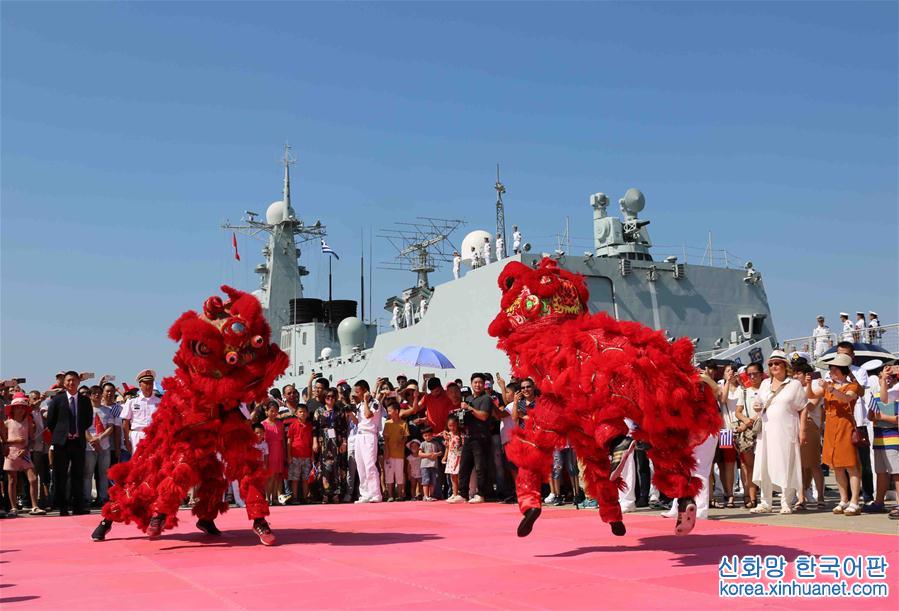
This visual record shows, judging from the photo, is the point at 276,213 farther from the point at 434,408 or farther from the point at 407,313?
the point at 434,408

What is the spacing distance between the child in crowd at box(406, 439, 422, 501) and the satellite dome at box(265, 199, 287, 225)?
77.6 ft

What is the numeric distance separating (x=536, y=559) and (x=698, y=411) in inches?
58.7

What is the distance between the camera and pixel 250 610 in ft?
14.1

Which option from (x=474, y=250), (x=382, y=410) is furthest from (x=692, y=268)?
(x=382, y=410)

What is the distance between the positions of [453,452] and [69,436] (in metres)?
4.77

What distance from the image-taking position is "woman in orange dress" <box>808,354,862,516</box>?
27.3ft

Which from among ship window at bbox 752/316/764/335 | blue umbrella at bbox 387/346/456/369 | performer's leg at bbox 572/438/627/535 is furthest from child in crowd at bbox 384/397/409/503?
ship window at bbox 752/316/764/335

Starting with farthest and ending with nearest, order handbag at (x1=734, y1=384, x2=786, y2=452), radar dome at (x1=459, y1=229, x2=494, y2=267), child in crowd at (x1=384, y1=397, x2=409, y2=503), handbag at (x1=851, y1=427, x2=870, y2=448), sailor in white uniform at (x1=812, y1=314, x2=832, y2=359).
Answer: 1. radar dome at (x1=459, y1=229, x2=494, y2=267)
2. sailor in white uniform at (x1=812, y1=314, x2=832, y2=359)
3. child in crowd at (x1=384, y1=397, x2=409, y2=503)
4. handbag at (x1=734, y1=384, x2=786, y2=452)
5. handbag at (x1=851, y1=427, x2=870, y2=448)

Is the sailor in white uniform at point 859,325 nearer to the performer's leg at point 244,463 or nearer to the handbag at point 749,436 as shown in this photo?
the handbag at point 749,436

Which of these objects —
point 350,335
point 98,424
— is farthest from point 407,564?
point 350,335

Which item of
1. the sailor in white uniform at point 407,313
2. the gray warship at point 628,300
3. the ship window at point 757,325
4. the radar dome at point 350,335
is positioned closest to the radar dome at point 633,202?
the gray warship at point 628,300

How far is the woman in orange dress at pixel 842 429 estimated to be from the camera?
8.32 m

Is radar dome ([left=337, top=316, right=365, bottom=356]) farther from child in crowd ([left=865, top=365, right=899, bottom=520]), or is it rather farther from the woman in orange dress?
child in crowd ([left=865, top=365, right=899, bottom=520])

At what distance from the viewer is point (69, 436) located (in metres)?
10.4
